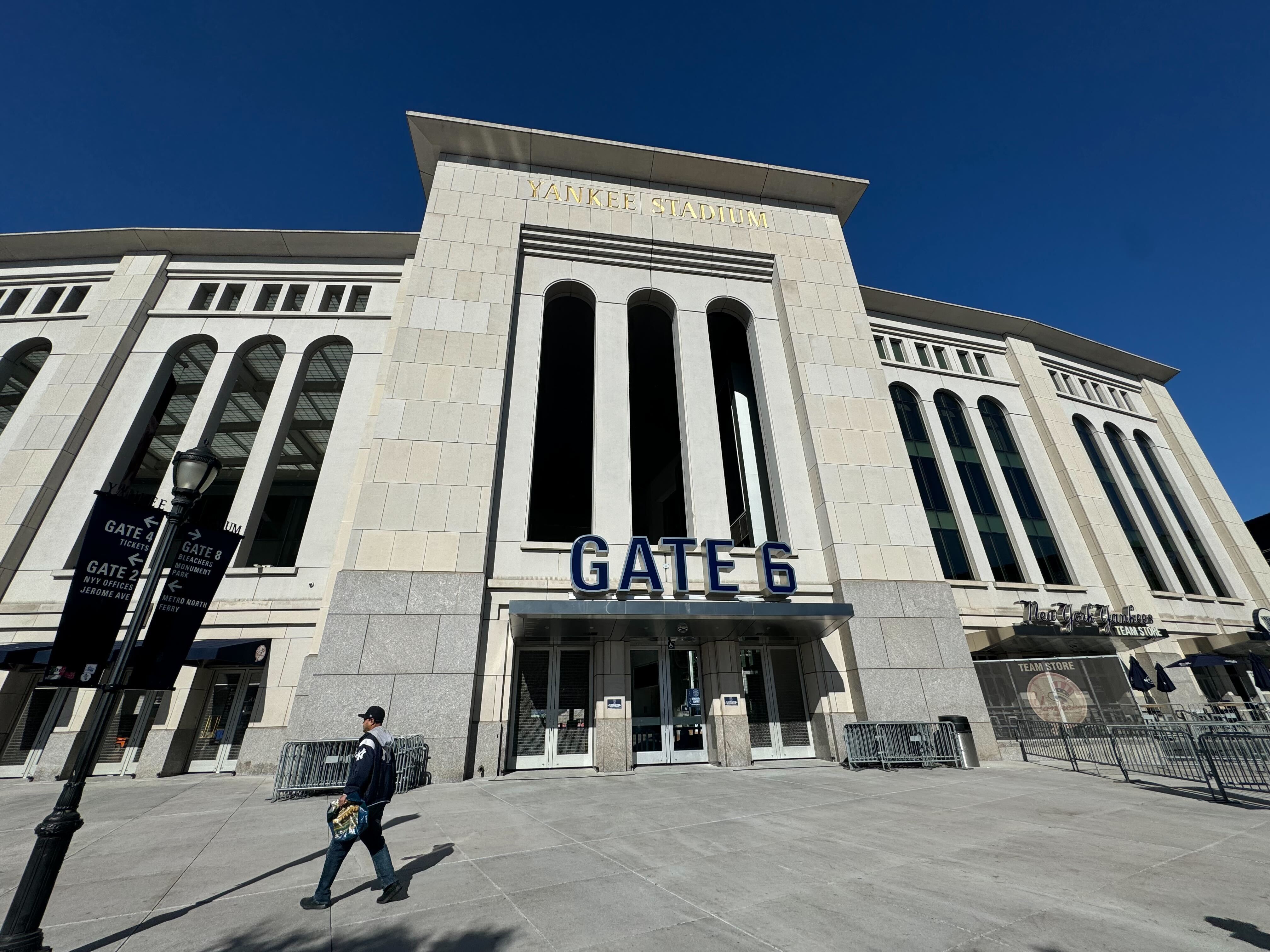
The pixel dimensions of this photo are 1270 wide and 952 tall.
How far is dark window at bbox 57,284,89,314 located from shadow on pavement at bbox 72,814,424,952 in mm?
26636

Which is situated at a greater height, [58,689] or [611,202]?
[611,202]

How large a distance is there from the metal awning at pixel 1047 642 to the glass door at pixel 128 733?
88.7 ft

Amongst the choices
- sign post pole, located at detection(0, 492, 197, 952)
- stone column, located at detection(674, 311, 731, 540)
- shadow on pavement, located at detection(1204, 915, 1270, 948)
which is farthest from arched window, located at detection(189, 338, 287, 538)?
shadow on pavement, located at detection(1204, 915, 1270, 948)

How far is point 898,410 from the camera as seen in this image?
26531 mm

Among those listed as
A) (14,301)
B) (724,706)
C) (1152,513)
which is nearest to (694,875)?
(724,706)

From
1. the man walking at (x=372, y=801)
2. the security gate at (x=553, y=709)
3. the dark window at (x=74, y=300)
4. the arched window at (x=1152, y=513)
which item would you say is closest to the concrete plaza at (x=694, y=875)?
the man walking at (x=372, y=801)

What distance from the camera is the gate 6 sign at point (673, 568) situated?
1511 cm

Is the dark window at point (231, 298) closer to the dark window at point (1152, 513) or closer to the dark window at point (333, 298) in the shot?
the dark window at point (333, 298)

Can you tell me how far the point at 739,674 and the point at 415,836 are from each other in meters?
10.7

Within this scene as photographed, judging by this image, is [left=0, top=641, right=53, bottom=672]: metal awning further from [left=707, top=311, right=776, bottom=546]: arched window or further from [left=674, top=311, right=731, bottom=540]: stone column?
[left=707, top=311, right=776, bottom=546]: arched window

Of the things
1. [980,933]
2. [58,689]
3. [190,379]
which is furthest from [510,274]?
[980,933]

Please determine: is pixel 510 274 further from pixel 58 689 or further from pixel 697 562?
pixel 58 689

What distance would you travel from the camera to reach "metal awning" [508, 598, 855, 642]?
13.4 m

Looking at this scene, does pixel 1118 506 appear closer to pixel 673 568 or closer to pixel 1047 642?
pixel 1047 642
